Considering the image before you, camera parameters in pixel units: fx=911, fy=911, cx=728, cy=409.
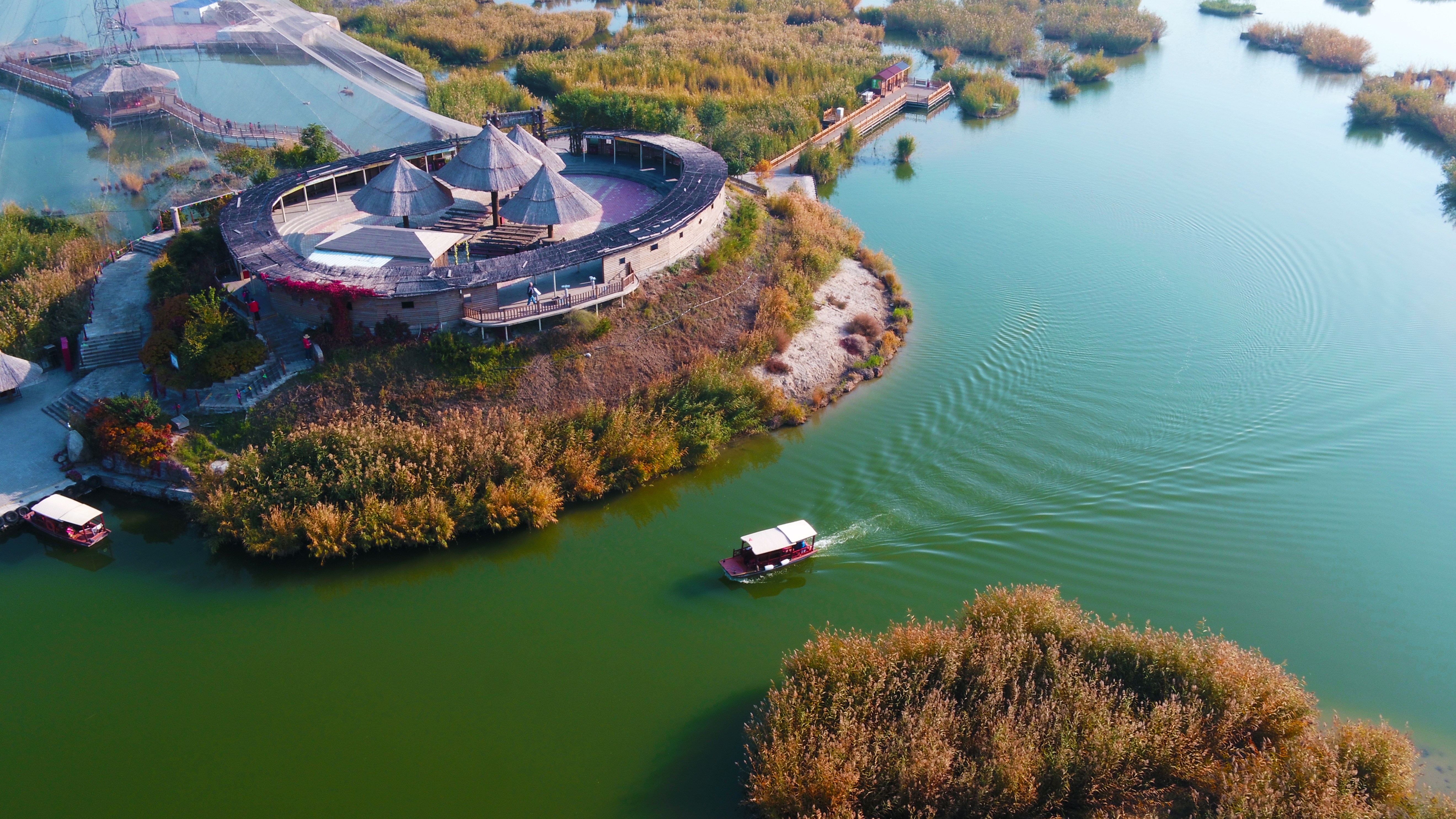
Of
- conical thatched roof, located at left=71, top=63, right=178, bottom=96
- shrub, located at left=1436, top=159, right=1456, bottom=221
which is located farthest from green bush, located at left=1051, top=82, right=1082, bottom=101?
conical thatched roof, located at left=71, top=63, right=178, bottom=96

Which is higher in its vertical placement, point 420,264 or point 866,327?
point 420,264

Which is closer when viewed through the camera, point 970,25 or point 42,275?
point 42,275

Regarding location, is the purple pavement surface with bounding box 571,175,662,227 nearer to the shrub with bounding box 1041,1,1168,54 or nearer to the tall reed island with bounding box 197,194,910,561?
the tall reed island with bounding box 197,194,910,561

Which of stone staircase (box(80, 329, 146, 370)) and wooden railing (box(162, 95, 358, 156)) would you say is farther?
wooden railing (box(162, 95, 358, 156))

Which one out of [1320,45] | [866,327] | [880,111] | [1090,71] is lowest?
[866,327]

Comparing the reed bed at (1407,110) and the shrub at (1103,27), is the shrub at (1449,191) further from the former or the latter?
the shrub at (1103,27)

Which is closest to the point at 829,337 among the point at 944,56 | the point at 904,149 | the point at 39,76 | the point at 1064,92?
the point at 904,149

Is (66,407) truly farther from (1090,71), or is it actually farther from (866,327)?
(1090,71)
